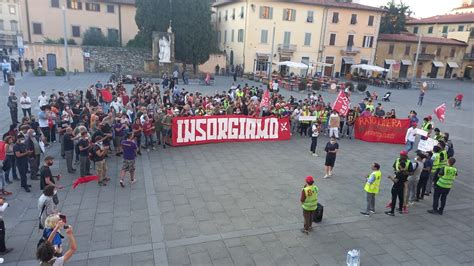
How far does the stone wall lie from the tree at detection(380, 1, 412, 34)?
44.7 metres

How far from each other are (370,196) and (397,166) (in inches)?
44.4

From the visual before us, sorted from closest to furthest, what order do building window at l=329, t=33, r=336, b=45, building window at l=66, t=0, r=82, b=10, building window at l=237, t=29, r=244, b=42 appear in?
building window at l=237, t=29, r=244, b=42
building window at l=66, t=0, r=82, b=10
building window at l=329, t=33, r=336, b=45

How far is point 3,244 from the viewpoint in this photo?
720cm

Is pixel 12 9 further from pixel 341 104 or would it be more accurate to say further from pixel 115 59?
pixel 341 104

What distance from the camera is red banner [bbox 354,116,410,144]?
17688mm

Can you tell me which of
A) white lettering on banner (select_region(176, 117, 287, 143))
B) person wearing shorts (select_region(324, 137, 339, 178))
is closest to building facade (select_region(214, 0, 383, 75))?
white lettering on banner (select_region(176, 117, 287, 143))

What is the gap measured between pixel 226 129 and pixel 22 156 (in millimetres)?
8492

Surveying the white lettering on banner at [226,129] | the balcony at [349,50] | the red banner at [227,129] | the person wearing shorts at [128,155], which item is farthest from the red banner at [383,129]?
the balcony at [349,50]

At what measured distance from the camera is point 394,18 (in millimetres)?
64625

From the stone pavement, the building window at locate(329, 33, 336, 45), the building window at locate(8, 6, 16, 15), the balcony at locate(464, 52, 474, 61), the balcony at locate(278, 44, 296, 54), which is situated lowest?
the stone pavement

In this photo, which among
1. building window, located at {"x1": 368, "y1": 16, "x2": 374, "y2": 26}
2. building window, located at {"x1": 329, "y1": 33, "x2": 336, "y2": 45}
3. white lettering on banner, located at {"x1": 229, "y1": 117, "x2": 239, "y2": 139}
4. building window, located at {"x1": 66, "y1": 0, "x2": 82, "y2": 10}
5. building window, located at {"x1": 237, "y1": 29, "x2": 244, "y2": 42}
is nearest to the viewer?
white lettering on banner, located at {"x1": 229, "y1": 117, "x2": 239, "y2": 139}

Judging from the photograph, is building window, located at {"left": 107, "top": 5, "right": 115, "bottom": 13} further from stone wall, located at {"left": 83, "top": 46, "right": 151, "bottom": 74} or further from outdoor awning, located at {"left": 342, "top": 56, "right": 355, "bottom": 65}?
outdoor awning, located at {"left": 342, "top": 56, "right": 355, "bottom": 65}

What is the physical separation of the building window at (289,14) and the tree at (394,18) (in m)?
25.0

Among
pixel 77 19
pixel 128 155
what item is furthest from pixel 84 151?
pixel 77 19
